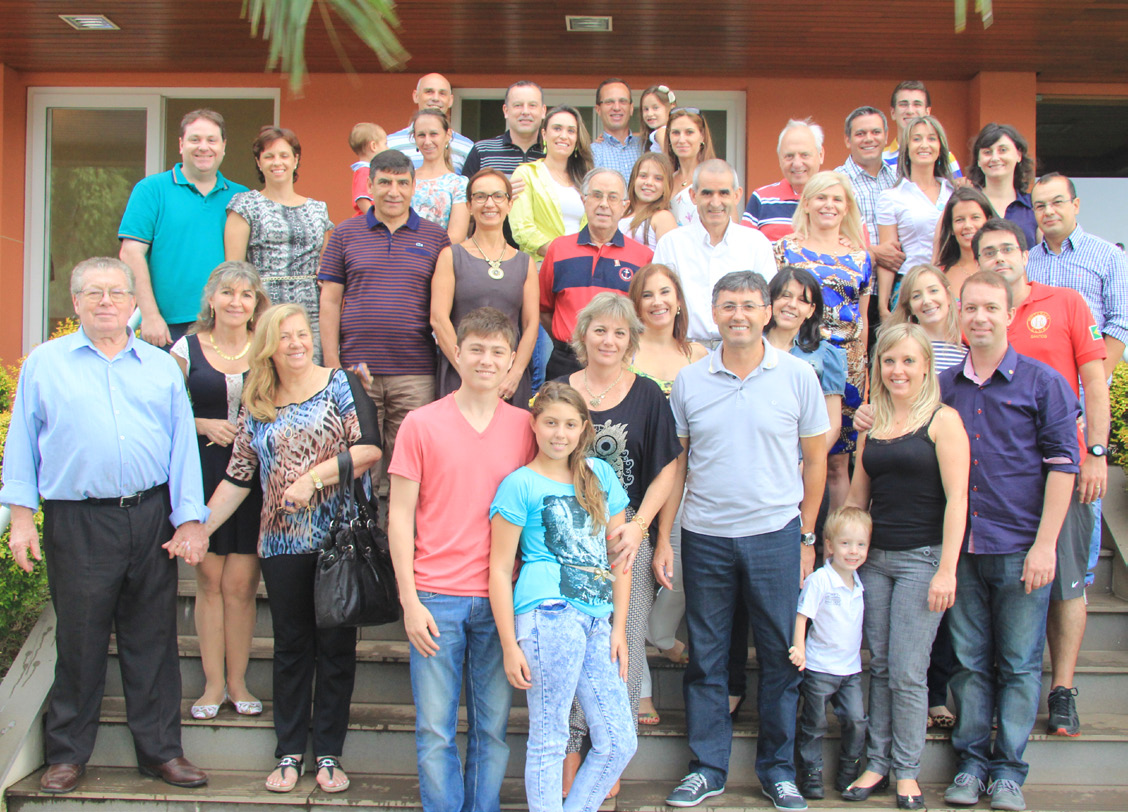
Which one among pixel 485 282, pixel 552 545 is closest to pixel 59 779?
pixel 552 545

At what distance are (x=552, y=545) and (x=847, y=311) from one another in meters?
1.95

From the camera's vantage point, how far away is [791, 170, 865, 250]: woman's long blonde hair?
4231 millimetres

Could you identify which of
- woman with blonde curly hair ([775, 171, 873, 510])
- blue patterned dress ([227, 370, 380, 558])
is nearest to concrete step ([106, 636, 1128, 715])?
blue patterned dress ([227, 370, 380, 558])

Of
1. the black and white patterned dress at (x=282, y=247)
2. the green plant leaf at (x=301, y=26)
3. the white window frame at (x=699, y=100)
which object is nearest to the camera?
the green plant leaf at (x=301, y=26)

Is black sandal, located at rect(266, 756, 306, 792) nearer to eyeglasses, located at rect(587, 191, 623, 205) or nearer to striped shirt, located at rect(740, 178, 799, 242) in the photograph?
eyeglasses, located at rect(587, 191, 623, 205)

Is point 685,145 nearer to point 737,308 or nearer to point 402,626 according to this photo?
point 737,308

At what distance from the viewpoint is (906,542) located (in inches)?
133

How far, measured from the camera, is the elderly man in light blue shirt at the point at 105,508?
3.31 m

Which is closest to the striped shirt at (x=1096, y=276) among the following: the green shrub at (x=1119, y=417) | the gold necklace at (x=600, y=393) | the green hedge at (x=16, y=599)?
the green shrub at (x=1119, y=417)

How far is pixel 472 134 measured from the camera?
305 inches

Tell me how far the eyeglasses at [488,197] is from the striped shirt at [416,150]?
48.2 inches

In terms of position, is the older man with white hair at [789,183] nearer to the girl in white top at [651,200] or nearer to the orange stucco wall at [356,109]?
the girl in white top at [651,200]

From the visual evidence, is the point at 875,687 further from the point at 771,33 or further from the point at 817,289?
the point at 771,33

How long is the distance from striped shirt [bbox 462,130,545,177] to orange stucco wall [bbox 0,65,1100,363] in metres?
2.50
